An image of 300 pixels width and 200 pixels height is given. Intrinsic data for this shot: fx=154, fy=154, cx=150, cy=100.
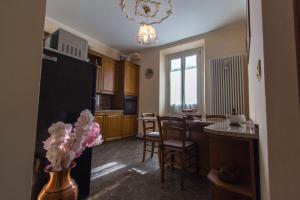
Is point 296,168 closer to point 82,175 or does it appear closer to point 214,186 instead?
point 214,186

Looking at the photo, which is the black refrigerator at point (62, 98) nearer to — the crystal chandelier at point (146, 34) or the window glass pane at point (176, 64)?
the crystal chandelier at point (146, 34)

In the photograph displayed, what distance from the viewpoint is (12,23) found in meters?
0.55

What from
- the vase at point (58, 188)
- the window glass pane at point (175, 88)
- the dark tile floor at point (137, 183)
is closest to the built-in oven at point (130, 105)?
the window glass pane at point (175, 88)

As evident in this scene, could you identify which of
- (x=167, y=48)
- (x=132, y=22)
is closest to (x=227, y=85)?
(x=167, y=48)

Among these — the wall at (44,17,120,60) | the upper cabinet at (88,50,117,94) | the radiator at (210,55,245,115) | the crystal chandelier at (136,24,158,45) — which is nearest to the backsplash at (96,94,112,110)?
the upper cabinet at (88,50,117,94)

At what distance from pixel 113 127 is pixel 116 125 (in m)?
0.12

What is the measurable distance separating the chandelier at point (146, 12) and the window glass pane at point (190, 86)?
72.8 inches

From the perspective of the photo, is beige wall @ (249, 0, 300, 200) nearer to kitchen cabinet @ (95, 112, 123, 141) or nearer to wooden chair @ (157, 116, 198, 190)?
wooden chair @ (157, 116, 198, 190)

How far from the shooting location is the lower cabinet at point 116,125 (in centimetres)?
411

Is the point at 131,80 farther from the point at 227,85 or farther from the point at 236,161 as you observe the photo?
the point at 236,161

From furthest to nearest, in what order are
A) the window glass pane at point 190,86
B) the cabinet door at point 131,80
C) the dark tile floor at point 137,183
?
the cabinet door at point 131,80
the window glass pane at point 190,86
the dark tile floor at point 137,183

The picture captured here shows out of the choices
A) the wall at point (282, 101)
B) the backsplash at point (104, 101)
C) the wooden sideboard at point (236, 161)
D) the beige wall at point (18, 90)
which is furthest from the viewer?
the backsplash at point (104, 101)

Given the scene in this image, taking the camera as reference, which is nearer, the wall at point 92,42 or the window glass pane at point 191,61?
the wall at point 92,42

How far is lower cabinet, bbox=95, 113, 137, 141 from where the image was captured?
4.11 metres
